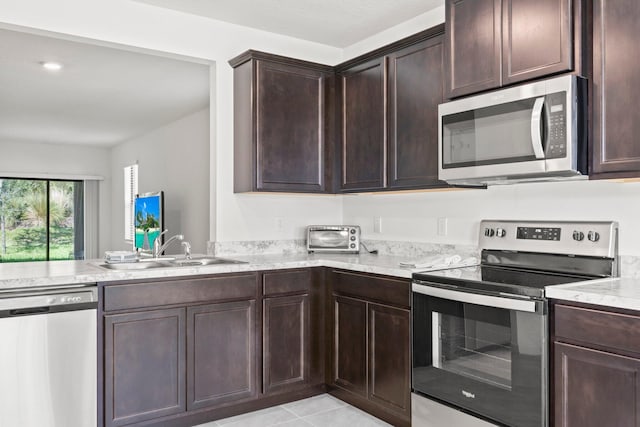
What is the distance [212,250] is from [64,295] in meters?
1.22

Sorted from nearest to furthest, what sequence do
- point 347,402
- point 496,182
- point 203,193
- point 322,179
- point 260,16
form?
point 496,182 → point 347,402 → point 260,16 → point 322,179 → point 203,193

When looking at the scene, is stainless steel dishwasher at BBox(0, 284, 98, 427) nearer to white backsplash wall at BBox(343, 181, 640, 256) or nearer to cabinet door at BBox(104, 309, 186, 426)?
cabinet door at BBox(104, 309, 186, 426)

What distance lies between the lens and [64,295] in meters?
2.41

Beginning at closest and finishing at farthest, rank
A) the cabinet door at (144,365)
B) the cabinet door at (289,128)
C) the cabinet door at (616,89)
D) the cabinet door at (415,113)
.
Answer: the cabinet door at (616,89) < the cabinet door at (144,365) < the cabinet door at (415,113) < the cabinet door at (289,128)

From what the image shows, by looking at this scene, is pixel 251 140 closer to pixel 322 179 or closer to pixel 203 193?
pixel 322 179

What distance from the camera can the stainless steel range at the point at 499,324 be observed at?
79.5 inches

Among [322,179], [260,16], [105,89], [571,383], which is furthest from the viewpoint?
[105,89]

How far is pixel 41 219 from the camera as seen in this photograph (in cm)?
869

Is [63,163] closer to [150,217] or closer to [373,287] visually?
[150,217]

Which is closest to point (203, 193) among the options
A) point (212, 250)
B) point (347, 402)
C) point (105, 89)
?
point (105, 89)

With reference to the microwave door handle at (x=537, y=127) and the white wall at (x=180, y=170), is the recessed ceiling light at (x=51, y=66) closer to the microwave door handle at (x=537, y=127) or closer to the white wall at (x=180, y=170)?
the white wall at (x=180, y=170)

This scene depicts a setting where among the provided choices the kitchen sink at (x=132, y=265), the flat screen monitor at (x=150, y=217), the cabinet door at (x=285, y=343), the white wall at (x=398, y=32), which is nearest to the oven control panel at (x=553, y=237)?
the cabinet door at (x=285, y=343)

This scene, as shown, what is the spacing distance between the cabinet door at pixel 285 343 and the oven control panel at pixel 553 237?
1.20 m

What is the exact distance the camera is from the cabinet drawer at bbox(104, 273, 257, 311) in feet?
8.40
